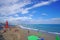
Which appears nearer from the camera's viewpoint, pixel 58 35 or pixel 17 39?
pixel 58 35

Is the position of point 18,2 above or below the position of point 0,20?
above

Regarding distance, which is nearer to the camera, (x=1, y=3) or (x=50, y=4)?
(x=50, y=4)

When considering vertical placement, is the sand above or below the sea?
below

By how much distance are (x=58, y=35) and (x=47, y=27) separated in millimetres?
175

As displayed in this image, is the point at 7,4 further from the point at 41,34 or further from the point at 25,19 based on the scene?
the point at 41,34

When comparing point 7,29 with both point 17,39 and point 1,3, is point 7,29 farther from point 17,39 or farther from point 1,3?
point 1,3

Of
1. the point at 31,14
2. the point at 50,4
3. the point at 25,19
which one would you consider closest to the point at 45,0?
the point at 50,4

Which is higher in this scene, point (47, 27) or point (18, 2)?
point (18, 2)

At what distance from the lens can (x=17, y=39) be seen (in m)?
1.79

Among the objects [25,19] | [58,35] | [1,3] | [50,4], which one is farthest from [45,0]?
[1,3]

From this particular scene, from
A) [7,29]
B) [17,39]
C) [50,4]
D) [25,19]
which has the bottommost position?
[17,39]

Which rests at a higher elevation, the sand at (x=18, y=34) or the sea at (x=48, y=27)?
the sea at (x=48, y=27)

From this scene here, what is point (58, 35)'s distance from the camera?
168 cm

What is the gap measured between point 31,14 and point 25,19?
0.36 feet
